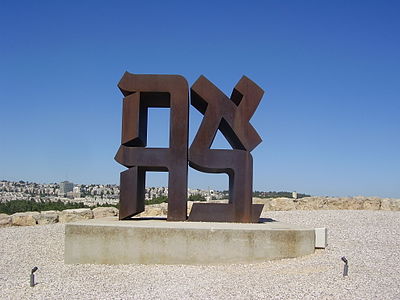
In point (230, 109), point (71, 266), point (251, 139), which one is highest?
point (230, 109)

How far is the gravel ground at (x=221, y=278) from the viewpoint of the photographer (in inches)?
255

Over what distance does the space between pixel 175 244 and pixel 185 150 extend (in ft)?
7.68

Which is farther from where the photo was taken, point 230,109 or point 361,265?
point 230,109

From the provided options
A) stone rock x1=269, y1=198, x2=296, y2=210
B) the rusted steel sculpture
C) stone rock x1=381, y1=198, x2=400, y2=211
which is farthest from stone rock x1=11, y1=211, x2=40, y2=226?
stone rock x1=381, y1=198, x2=400, y2=211

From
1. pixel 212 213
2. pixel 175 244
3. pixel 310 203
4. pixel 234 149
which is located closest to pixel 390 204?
pixel 310 203

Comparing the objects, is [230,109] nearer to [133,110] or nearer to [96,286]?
[133,110]

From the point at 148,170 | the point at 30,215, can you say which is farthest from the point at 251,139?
the point at 30,215

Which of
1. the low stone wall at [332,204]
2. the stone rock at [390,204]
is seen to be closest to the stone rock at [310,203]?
the low stone wall at [332,204]

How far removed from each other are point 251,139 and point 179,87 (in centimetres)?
210

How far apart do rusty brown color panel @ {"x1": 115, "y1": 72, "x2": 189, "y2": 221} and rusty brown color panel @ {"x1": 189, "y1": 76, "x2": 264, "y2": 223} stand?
1.07 ft

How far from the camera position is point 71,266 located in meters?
8.58

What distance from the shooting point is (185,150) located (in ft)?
32.8

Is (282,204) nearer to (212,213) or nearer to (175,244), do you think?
(212,213)

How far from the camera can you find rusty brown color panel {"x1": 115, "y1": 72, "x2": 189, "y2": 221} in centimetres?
994
